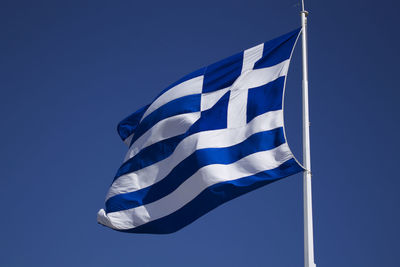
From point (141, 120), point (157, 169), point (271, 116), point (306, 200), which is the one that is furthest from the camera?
point (141, 120)

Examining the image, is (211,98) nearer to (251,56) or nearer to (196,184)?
(251,56)

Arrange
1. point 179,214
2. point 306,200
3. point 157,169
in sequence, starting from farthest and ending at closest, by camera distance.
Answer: point 157,169, point 179,214, point 306,200

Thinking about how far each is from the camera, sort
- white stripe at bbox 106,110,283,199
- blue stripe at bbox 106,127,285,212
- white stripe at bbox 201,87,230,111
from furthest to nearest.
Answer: white stripe at bbox 201,87,230,111 → white stripe at bbox 106,110,283,199 → blue stripe at bbox 106,127,285,212

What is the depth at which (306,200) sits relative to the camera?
11.5 meters

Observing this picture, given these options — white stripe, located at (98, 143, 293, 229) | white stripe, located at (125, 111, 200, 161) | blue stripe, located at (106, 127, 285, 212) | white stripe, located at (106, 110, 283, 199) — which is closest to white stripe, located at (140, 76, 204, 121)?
white stripe, located at (125, 111, 200, 161)

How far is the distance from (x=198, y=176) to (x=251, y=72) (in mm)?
2623

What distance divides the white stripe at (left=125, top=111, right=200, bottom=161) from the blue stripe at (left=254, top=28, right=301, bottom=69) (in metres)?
1.89

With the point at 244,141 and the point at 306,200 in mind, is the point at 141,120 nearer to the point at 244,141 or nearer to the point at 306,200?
the point at 244,141

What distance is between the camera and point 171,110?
14789mm

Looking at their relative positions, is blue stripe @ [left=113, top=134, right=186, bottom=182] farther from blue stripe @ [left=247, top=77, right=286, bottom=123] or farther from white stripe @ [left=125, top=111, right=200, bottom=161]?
blue stripe @ [left=247, top=77, right=286, bottom=123]

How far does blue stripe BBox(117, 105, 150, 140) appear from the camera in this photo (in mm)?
16219

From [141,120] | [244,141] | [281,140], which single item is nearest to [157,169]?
[141,120]

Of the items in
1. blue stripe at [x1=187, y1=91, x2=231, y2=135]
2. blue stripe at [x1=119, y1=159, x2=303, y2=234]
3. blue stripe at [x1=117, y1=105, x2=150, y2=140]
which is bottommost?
Result: blue stripe at [x1=119, y1=159, x2=303, y2=234]

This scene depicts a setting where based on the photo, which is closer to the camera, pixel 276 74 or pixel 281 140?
pixel 281 140
